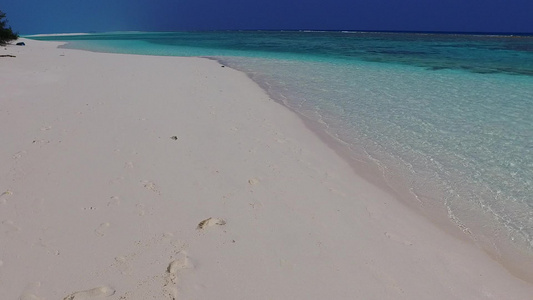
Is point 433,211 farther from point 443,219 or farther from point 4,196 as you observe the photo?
point 4,196

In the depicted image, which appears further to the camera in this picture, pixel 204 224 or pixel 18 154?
pixel 18 154

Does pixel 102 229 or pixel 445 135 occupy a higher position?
pixel 102 229

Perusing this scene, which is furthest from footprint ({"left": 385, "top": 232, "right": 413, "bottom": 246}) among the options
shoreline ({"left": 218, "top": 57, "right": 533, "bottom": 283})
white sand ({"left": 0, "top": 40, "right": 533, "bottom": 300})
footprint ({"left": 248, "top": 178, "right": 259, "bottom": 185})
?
footprint ({"left": 248, "top": 178, "right": 259, "bottom": 185})

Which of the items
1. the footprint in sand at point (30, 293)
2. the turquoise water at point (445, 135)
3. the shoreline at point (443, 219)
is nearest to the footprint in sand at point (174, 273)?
the footprint in sand at point (30, 293)

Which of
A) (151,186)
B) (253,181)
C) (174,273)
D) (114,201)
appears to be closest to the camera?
(174,273)

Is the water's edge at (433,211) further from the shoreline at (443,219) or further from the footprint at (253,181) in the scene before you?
the footprint at (253,181)

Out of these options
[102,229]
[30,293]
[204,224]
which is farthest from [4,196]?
[204,224]

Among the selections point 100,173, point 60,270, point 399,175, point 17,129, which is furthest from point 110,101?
point 399,175
